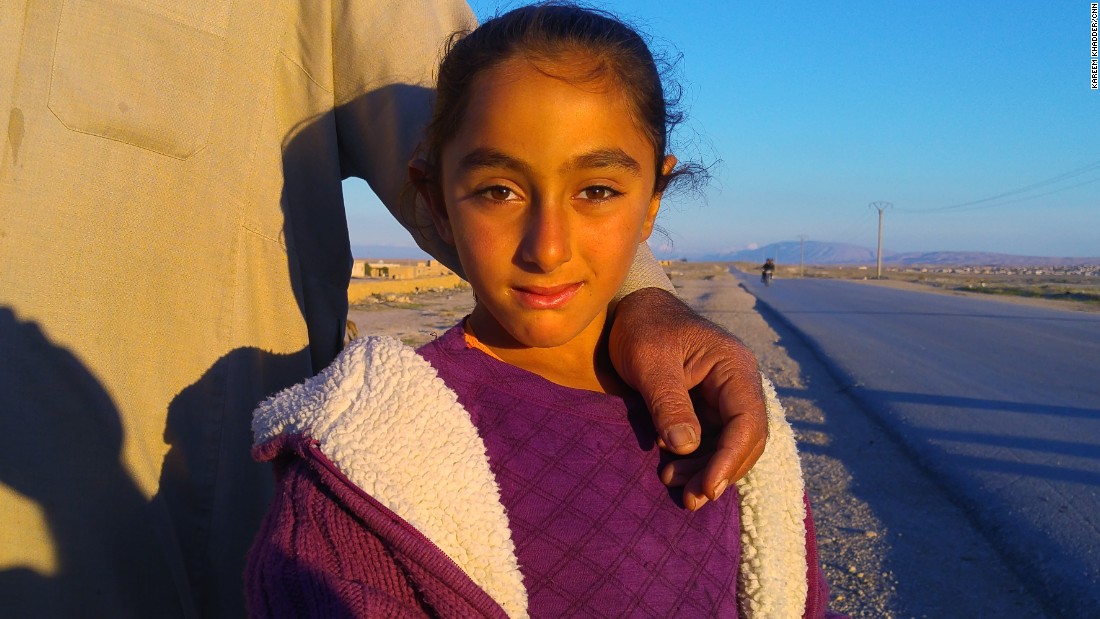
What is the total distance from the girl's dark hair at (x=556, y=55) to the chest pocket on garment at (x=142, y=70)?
44 centimetres

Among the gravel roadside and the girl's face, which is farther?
the gravel roadside

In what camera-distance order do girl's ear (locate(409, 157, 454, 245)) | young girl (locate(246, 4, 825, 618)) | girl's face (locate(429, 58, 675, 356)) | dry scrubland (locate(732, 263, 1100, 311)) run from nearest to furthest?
young girl (locate(246, 4, 825, 618)) < girl's face (locate(429, 58, 675, 356)) < girl's ear (locate(409, 157, 454, 245)) < dry scrubland (locate(732, 263, 1100, 311))

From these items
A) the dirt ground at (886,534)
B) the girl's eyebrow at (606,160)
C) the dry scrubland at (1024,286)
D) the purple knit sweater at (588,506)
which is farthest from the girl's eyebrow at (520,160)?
the dry scrubland at (1024,286)

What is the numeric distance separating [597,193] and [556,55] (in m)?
0.28

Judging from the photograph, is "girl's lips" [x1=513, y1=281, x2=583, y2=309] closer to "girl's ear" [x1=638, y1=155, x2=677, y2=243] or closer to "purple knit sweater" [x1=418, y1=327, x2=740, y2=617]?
"purple knit sweater" [x1=418, y1=327, x2=740, y2=617]

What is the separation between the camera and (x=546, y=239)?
54.9 inches

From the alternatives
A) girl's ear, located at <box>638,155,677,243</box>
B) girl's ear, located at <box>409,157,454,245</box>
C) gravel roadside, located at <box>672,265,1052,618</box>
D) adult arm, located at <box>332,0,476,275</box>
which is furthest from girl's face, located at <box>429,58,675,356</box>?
gravel roadside, located at <box>672,265,1052,618</box>

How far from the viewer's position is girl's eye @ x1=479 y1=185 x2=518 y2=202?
1.45 meters

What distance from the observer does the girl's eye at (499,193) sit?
1.45 meters

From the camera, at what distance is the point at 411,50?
188cm

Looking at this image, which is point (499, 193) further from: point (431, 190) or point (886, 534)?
point (886, 534)

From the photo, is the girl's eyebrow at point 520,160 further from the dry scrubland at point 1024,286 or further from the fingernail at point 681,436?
the dry scrubland at point 1024,286

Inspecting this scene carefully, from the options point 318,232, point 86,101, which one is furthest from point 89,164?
point 318,232

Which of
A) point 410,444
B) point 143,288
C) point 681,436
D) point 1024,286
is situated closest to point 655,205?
point 681,436
